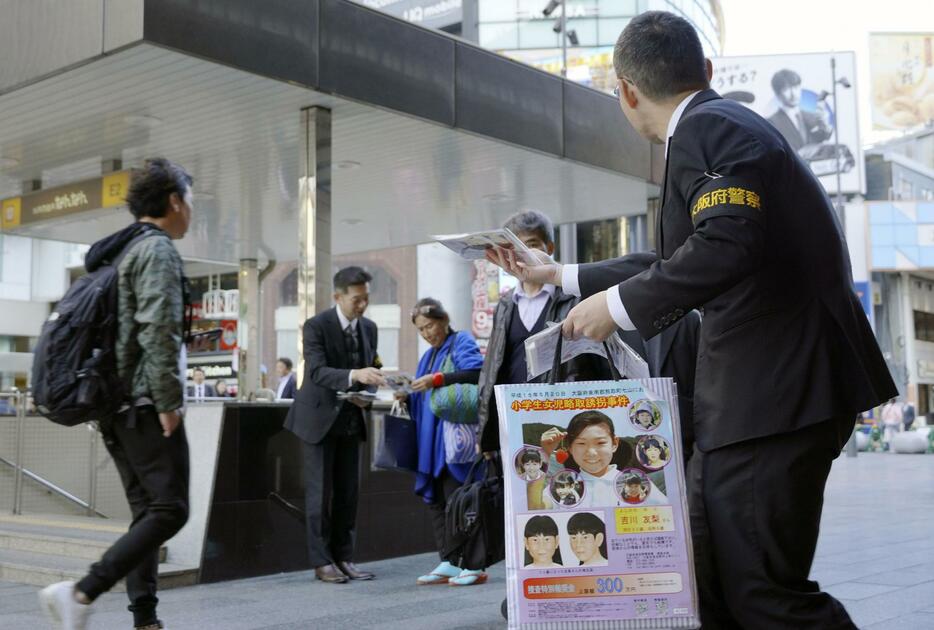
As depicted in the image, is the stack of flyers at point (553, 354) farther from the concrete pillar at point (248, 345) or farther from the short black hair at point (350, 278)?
the concrete pillar at point (248, 345)

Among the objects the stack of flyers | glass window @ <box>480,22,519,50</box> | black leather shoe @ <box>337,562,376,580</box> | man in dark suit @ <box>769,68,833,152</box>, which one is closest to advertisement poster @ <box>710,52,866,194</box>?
man in dark suit @ <box>769,68,833,152</box>

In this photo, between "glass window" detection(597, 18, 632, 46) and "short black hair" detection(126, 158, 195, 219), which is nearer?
"short black hair" detection(126, 158, 195, 219)

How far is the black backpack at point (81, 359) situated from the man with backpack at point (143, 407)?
2 centimetres

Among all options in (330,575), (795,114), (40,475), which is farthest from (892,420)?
(330,575)

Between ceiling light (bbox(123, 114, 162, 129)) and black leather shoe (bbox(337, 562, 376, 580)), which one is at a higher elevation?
ceiling light (bbox(123, 114, 162, 129))

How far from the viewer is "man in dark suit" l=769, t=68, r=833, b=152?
2290 inches

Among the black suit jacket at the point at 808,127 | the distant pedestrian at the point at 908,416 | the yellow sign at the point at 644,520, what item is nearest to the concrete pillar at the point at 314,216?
the yellow sign at the point at 644,520

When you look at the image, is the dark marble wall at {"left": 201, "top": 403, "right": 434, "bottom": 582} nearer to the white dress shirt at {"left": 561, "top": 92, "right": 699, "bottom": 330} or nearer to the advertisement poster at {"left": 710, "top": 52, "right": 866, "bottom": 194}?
the white dress shirt at {"left": 561, "top": 92, "right": 699, "bottom": 330}

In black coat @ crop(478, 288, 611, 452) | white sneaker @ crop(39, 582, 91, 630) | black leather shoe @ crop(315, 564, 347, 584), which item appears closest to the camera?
white sneaker @ crop(39, 582, 91, 630)

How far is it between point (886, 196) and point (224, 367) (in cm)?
4139

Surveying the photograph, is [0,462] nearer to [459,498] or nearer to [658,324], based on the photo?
[459,498]

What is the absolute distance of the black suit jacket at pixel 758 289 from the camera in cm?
232

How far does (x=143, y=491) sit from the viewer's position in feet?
15.3

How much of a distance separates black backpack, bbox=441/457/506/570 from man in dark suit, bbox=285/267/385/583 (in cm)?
206
